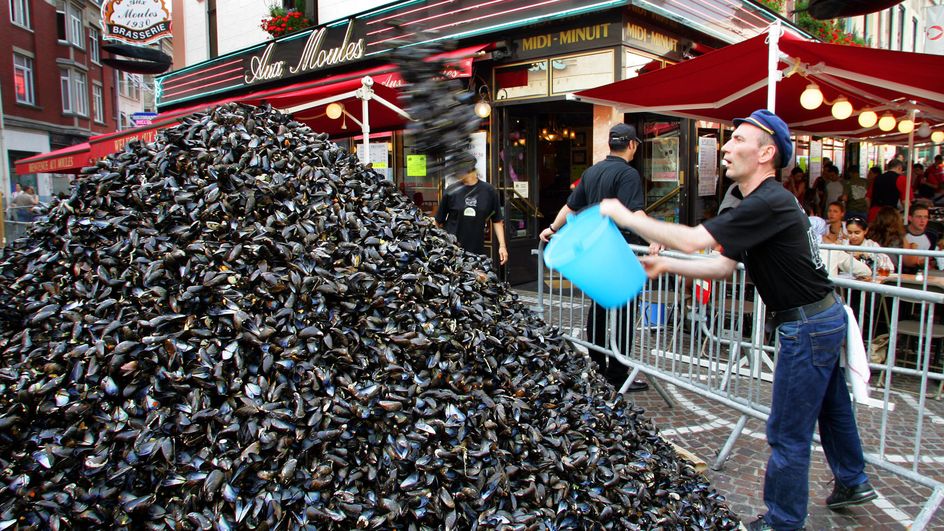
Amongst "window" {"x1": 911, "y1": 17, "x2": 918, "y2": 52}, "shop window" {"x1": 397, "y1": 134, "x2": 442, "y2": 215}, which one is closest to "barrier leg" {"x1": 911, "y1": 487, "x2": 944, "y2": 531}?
"shop window" {"x1": 397, "y1": 134, "x2": 442, "y2": 215}

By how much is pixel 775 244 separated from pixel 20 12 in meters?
38.3

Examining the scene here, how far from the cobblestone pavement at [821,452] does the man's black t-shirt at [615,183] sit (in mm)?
1592

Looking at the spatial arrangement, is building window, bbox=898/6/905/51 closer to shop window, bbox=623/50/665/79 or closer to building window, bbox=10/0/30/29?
shop window, bbox=623/50/665/79

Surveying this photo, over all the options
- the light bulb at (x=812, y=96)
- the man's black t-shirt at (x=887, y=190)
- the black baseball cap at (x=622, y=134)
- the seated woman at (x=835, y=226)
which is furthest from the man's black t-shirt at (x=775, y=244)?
the man's black t-shirt at (x=887, y=190)

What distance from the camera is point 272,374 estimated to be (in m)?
1.85

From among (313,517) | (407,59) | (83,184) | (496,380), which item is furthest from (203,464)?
(83,184)

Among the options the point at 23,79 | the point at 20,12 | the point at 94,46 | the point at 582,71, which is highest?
the point at 94,46

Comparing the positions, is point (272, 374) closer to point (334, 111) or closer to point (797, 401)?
point (797, 401)

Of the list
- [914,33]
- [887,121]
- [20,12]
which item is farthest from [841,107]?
[20,12]

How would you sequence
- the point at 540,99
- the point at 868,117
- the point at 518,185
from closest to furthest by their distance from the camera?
the point at 868,117
the point at 540,99
the point at 518,185

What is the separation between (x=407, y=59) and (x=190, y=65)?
1744 cm

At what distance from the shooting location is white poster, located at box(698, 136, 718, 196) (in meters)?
9.82

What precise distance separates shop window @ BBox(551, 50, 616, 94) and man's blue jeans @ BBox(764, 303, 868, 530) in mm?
6262

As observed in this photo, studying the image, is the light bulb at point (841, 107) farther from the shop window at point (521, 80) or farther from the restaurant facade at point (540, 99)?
the shop window at point (521, 80)
